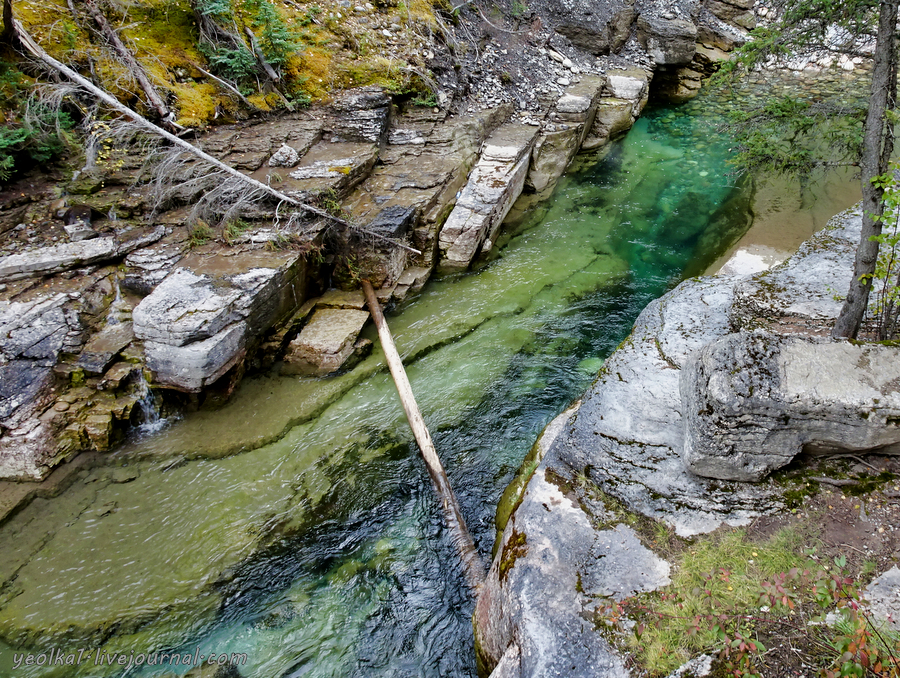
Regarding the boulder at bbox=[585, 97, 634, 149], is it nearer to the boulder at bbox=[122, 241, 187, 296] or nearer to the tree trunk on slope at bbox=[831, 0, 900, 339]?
the tree trunk on slope at bbox=[831, 0, 900, 339]

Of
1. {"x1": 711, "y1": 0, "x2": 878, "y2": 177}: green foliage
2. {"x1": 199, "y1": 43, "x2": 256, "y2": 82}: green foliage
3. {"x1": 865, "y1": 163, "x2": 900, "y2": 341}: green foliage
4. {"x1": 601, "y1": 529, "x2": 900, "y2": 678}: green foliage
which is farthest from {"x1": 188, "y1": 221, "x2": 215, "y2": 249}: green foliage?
{"x1": 865, "y1": 163, "x2": 900, "y2": 341}: green foliage

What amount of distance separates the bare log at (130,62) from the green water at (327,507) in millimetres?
5441

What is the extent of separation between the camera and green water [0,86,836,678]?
5.06 m

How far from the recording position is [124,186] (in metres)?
8.48

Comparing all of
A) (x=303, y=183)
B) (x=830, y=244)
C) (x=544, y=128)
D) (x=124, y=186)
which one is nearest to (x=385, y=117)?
(x=303, y=183)

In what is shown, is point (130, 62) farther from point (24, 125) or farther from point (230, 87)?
point (24, 125)

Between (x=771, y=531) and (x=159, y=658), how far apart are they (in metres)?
5.69

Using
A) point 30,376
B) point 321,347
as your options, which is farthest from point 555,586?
point 30,376

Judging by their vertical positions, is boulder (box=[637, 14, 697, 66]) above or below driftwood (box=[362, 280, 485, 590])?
above

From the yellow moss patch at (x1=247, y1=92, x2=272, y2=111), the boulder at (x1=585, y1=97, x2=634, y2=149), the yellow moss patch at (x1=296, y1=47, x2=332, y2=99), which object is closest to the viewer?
the yellow moss patch at (x1=247, y1=92, x2=272, y2=111)

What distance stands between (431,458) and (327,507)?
139 centimetres

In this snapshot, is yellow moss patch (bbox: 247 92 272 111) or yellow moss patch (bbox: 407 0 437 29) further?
yellow moss patch (bbox: 407 0 437 29)

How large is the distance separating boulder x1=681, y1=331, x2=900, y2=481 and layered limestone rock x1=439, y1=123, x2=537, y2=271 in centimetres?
561

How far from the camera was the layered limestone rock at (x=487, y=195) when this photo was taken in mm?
9172
